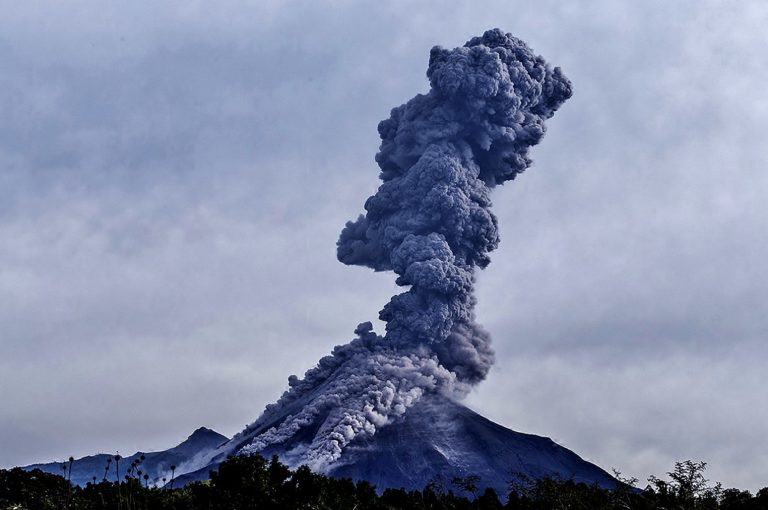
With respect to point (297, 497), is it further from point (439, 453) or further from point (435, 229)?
point (439, 453)

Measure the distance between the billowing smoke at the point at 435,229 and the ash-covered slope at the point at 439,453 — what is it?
10.5ft

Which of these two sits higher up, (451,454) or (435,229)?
(435,229)

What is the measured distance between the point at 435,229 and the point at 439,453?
107 feet

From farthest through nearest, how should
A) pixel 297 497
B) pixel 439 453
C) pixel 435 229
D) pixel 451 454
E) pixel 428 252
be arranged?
pixel 451 454 → pixel 439 453 → pixel 435 229 → pixel 428 252 → pixel 297 497

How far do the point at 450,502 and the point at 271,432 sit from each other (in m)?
75.8

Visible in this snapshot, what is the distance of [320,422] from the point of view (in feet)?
422

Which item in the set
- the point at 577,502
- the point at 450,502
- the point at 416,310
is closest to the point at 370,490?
the point at 450,502

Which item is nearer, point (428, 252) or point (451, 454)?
point (428, 252)

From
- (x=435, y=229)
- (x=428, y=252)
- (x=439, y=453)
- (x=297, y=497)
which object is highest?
(x=435, y=229)

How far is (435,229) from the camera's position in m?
120

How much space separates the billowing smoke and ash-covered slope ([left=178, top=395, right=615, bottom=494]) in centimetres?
320

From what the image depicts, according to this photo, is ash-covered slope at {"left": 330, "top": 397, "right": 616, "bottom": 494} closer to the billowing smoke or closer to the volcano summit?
the volcano summit

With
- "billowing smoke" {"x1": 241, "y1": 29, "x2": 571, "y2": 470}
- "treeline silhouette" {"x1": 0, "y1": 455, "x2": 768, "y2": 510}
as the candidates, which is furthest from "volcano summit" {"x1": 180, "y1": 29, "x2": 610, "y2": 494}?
"treeline silhouette" {"x1": 0, "y1": 455, "x2": 768, "y2": 510}

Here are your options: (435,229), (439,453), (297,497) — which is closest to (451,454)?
(439,453)
